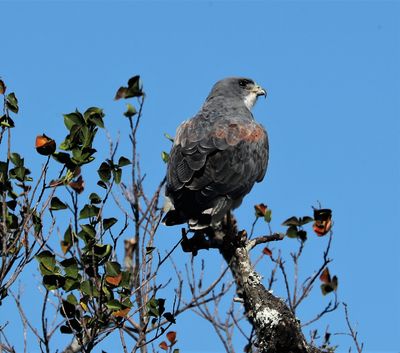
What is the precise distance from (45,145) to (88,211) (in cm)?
62

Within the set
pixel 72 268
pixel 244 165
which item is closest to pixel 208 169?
pixel 244 165

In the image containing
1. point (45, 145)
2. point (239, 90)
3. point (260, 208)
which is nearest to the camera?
point (45, 145)

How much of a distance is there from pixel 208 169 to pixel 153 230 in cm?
133

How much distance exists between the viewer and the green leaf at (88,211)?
5.33 meters

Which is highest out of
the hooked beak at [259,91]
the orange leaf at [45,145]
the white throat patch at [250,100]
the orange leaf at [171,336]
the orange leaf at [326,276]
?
the hooked beak at [259,91]

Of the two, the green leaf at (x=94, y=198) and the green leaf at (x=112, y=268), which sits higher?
the green leaf at (x=94, y=198)

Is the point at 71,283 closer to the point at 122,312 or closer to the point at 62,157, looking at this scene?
the point at 122,312

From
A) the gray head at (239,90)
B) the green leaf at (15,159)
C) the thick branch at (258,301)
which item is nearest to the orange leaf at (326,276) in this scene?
the thick branch at (258,301)

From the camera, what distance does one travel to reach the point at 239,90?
31.7ft

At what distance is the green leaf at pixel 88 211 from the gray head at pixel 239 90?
4205mm

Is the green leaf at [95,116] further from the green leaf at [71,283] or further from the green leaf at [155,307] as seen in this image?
the green leaf at [155,307]

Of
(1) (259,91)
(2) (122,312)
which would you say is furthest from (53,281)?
(1) (259,91)

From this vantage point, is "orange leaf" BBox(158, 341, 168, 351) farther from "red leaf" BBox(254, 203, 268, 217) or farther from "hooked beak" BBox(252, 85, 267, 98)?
"hooked beak" BBox(252, 85, 267, 98)

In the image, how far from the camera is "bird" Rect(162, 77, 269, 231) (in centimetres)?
706
